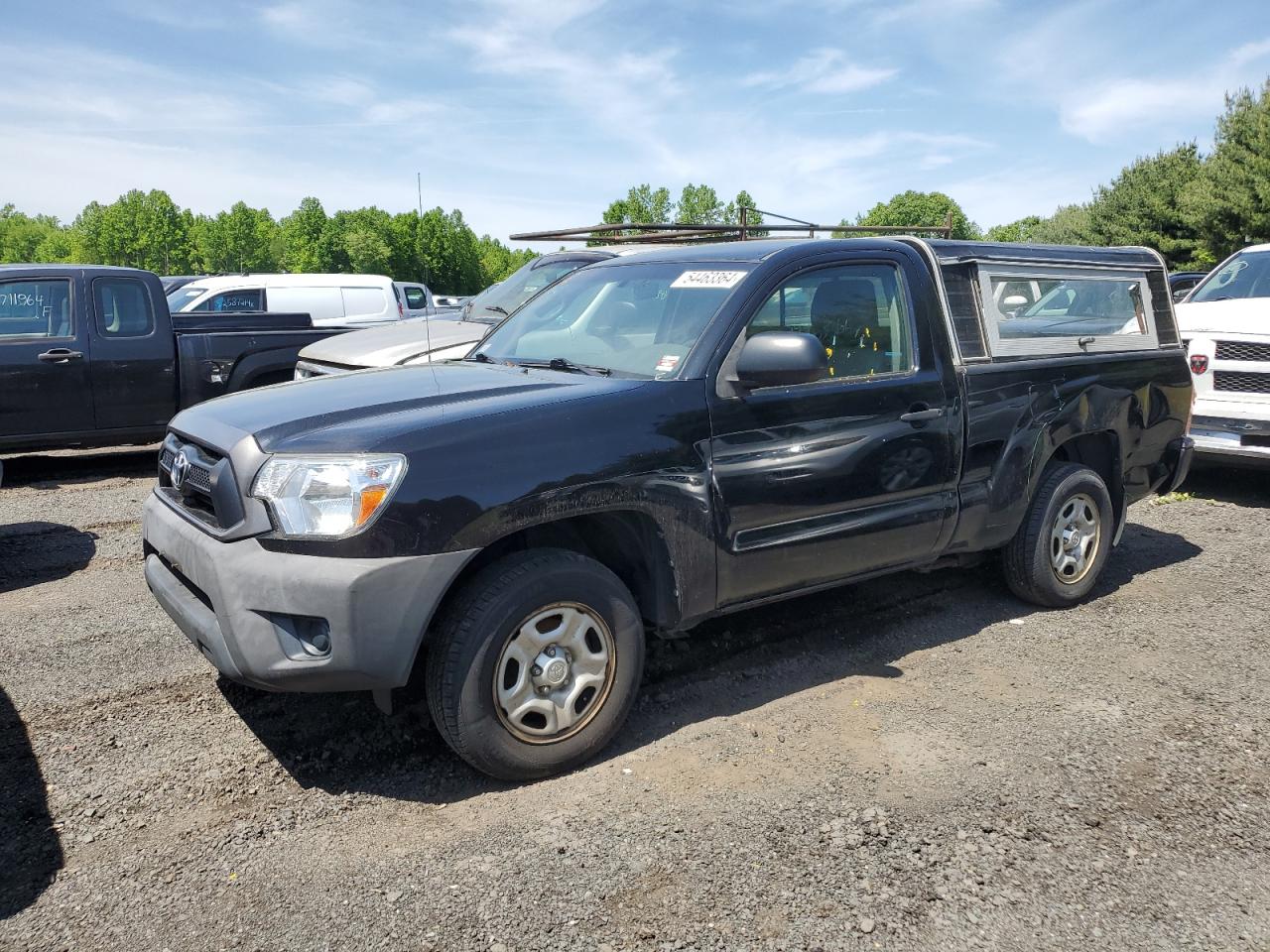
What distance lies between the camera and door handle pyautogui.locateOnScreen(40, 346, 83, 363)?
8336 mm

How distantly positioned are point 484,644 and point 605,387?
1.05m

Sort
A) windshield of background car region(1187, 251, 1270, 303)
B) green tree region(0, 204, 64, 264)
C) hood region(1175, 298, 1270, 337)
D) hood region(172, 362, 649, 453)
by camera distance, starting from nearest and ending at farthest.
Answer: hood region(172, 362, 649, 453) → hood region(1175, 298, 1270, 337) → windshield of background car region(1187, 251, 1270, 303) → green tree region(0, 204, 64, 264)

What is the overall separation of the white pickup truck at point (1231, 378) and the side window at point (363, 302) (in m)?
10.9

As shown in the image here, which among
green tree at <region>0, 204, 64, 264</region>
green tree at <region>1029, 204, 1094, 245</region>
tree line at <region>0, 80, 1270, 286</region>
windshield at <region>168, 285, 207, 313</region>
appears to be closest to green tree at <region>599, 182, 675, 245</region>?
tree line at <region>0, 80, 1270, 286</region>

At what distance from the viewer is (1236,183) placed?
34844 millimetres

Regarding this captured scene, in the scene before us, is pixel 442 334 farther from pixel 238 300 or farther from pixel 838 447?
pixel 238 300

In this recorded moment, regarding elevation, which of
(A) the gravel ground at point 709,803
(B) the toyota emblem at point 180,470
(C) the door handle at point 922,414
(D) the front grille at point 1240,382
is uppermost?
(C) the door handle at point 922,414

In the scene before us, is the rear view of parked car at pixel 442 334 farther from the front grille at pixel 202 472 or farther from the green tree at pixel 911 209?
A: the green tree at pixel 911 209

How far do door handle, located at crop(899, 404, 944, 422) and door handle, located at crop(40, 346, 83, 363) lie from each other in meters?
7.32

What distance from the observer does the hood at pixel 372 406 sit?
10.4ft

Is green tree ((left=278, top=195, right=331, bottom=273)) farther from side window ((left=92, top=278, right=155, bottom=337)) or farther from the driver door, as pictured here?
the driver door

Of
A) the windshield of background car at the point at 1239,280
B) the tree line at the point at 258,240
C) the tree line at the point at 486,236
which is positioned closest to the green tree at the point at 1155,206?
the tree line at the point at 486,236

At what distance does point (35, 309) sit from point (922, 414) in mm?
7735

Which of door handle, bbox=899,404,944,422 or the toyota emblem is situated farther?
door handle, bbox=899,404,944,422
